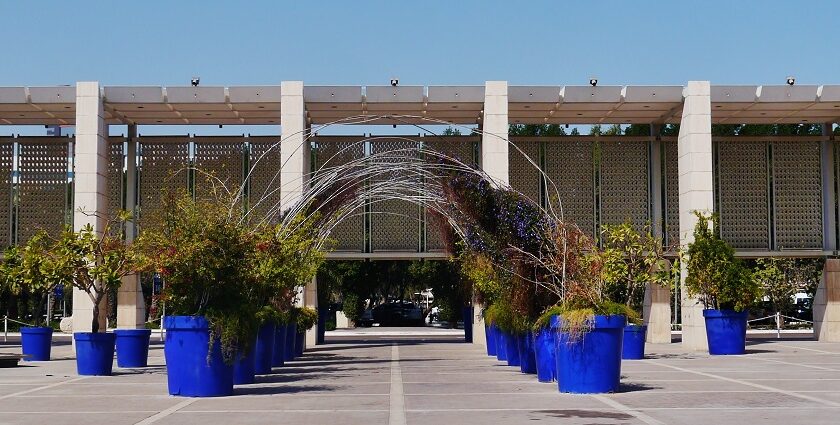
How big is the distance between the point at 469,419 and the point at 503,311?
7712 millimetres

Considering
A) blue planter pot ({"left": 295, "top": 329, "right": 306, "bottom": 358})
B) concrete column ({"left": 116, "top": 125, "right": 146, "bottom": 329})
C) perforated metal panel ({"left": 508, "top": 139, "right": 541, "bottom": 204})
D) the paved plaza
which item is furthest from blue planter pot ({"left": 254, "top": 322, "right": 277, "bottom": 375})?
perforated metal panel ({"left": 508, "top": 139, "right": 541, "bottom": 204})

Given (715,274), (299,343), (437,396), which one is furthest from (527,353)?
(299,343)

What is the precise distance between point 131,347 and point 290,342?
148 inches

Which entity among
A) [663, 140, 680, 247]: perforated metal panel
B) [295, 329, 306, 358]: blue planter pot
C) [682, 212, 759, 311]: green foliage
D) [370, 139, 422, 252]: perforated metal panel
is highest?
[663, 140, 680, 247]: perforated metal panel

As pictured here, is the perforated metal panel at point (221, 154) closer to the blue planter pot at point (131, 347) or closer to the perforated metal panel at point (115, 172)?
the perforated metal panel at point (115, 172)

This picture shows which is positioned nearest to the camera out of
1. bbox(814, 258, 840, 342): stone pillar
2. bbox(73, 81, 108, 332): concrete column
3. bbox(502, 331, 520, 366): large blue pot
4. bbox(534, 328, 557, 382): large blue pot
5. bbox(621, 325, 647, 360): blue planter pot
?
bbox(534, 328, 557, 382): large blue pot

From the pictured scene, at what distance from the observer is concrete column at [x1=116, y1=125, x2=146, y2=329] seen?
30312mm

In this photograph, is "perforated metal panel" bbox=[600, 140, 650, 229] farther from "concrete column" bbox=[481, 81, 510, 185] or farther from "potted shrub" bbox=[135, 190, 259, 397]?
"potted shrub" bbox=[135, 190, 259, 397]

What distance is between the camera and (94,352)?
62.9 feet

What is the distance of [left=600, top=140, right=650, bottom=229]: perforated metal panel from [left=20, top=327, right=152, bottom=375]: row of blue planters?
14.7 meters

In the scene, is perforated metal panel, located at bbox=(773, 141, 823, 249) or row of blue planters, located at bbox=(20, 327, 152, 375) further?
perforated metal panel, located at bbox=(773, 141, 823, 249)

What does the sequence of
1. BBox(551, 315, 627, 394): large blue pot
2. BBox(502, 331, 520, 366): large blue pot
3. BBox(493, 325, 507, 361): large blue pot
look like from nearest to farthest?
1. BBox(551, 315, 627, 394): large blue pot
2. BBox(502, 331, 520, 366): large blue pot
3. BBox(493, 325, 507, 361): large blue pot

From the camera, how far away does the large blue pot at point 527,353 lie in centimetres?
1817

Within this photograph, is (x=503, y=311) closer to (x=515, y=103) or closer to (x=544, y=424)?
(x=544, y=424)
